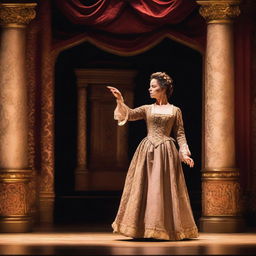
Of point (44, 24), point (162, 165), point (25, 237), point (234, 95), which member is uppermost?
point (44, 24)

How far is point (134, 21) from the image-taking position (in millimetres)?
10383

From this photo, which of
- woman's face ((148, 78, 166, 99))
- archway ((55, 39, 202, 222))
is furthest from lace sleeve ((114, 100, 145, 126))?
archway ((55, 39, 202, 222))

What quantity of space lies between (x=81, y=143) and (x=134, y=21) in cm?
610

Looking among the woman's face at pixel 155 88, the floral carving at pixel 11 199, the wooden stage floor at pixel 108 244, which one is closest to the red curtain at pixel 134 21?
the floral carving at pixel 11 199

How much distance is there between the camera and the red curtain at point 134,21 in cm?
1020

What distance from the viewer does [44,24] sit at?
10641 millimetres

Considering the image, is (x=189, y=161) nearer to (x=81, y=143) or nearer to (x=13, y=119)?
(x=13, y=119)

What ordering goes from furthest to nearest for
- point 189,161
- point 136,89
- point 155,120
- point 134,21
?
point 136,89 → point 134,21 → point 155,120 → point 189,161

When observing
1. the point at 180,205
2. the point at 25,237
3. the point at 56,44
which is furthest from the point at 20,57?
the point at 180,205

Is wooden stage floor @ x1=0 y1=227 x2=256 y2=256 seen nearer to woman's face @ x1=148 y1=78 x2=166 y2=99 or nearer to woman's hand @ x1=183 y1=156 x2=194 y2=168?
woman's hand @ x1=183 y1=156 x2=194 y2=168

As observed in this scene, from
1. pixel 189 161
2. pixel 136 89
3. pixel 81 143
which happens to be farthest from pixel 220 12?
pixel 81 143

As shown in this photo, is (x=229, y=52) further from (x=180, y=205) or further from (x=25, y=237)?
(x=25, y=237)

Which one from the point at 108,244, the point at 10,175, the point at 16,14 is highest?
the point at 16,14

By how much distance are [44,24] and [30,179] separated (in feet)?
5.86
